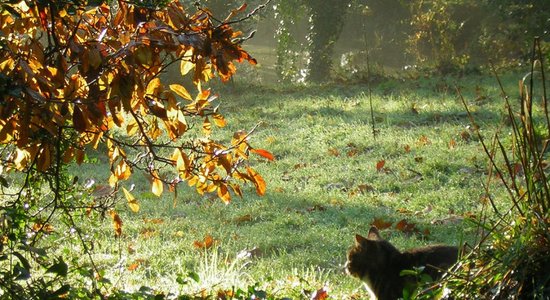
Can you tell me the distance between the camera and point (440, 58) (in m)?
19.9

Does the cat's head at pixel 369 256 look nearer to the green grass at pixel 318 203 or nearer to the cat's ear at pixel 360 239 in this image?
the cat's ear at pixel 360 239

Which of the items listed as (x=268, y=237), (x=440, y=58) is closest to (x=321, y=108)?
(x=440, y=58)

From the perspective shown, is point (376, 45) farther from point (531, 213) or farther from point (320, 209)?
point (531, 213)

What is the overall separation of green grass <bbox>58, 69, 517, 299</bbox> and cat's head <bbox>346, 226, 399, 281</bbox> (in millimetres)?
283

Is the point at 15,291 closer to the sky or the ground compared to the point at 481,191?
closer to the sky

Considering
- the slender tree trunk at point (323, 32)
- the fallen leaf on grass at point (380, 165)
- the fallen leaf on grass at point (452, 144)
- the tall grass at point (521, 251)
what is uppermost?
the slender tree trunk at point (323, 32)

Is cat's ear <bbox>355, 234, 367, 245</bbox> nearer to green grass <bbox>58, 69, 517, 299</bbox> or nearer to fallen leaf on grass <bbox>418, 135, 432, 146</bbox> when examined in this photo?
green grass <bbox>58, 69, 517, 299</bbox>

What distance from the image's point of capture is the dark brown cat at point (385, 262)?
5.21 m

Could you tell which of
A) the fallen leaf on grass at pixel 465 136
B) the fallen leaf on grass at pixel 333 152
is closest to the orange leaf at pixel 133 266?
the fallen leaf on grass at pixel 333 152

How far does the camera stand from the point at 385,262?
5.45m

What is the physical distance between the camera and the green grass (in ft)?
21.3

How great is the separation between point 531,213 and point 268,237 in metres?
4.62

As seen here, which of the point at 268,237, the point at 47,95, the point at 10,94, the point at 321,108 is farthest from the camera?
the point at 321,108

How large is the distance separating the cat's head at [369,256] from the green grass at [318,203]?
0.28 meters
